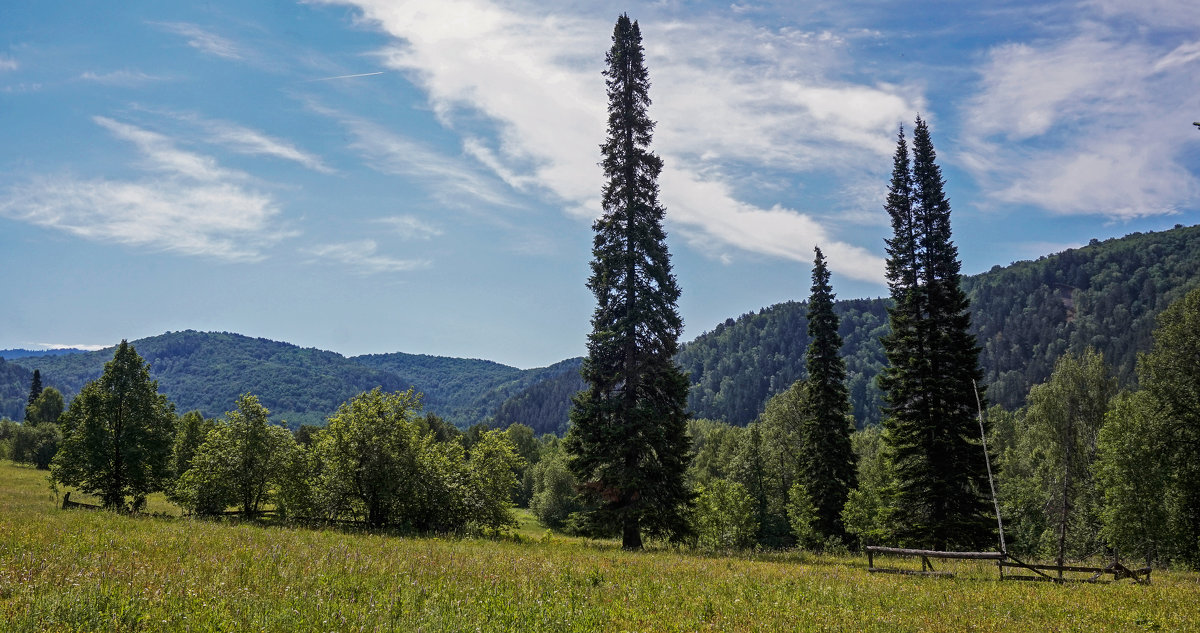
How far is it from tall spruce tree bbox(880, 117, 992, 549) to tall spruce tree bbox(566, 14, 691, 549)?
41.3 ft

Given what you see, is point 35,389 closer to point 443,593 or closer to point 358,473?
point 358,473

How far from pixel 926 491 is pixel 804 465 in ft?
42.9

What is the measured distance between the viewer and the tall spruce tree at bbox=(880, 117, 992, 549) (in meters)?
29.5

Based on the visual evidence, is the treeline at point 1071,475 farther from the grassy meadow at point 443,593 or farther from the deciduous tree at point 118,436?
the deciduous tree at point 118,436

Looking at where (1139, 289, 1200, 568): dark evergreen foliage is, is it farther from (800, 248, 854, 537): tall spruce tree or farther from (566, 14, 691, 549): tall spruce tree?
(566, 14, 691, 549): tall spruce tree

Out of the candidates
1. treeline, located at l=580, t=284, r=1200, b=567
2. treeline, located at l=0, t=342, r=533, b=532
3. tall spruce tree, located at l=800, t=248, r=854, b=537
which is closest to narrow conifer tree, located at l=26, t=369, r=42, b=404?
treeline, located at l=580, t=284, r=1200, b=567

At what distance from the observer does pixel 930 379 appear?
3000cm

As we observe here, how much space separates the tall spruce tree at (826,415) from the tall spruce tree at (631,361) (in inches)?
711

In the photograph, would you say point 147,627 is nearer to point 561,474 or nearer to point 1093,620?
point 1093,620

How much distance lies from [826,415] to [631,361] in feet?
69.9

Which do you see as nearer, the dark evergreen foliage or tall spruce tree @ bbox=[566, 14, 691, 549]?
tall spruce tree @ bbox=[566, 14, 691, 549]

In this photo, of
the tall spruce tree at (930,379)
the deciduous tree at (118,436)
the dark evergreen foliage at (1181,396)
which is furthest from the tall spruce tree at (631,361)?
the dark evergreen foliage at (1181,396)

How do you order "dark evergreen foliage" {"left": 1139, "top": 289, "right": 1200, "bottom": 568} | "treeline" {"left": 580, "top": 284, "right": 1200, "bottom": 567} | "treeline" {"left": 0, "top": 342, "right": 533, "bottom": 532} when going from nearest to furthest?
"treeline" {"left": 0, "top": 342, "right": 533, "bottom": 532} < "dark evergreen foliage" {"left": 1139, "top": 289, "right": 1200, "bottom": 568} < "treeline" {"left": 580, "top": 284, "right": 1200, "bottom": 567}

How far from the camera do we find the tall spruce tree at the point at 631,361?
24703 millimetres
